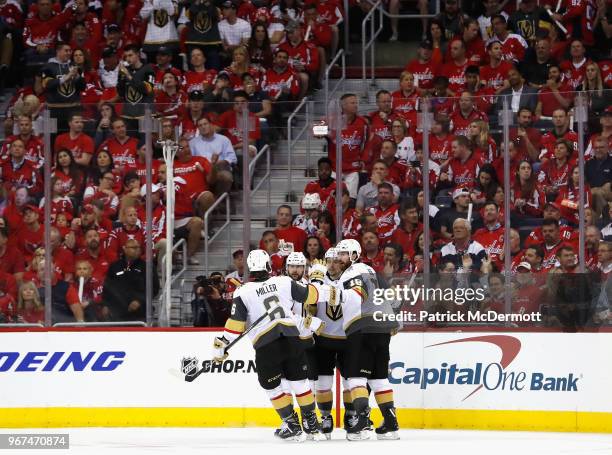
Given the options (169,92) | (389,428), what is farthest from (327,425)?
(169,92)

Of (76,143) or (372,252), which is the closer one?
(372,252)

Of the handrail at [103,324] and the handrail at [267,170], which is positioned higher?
the handrail at [267,170]

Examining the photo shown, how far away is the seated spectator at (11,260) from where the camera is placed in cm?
1509

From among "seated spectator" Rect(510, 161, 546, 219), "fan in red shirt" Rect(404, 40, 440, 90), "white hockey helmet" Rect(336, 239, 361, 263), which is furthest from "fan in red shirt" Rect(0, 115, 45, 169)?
"fan in red shirt" Rect(404, 40, 440, 90)

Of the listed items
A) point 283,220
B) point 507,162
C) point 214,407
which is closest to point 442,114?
point 507,162

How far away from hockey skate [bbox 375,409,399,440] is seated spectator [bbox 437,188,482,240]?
6.03ft

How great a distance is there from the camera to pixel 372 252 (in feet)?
48.2

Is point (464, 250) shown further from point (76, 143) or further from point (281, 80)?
point (281, 80)

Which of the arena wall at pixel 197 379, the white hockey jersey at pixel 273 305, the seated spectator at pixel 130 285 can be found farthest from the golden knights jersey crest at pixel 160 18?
the white hockey jersey at pixel 273 305

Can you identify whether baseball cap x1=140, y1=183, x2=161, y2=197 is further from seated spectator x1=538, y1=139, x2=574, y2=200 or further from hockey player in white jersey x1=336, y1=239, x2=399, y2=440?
seated spectator x1=538, y1=139, x2=574, y2=200

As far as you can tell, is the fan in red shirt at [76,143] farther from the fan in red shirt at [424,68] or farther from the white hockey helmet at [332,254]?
the fan in red shirt at [424,68]

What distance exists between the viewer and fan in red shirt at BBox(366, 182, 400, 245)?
48.0 feet

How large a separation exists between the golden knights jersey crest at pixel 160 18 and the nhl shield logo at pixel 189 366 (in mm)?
6651

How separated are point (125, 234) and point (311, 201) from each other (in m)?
1.78
